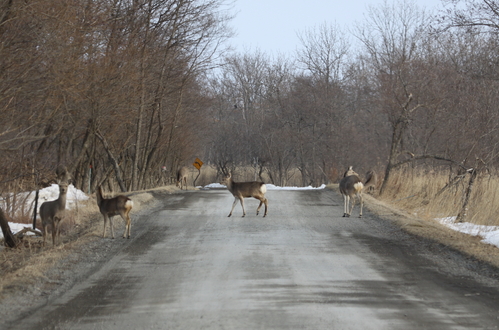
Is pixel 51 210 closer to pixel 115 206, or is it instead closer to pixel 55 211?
pixel 55 211

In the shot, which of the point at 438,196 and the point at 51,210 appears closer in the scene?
the point at 51,210

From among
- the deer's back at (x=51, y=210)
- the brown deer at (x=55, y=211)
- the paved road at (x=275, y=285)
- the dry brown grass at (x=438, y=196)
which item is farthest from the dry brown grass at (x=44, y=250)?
the dry brown grass at (x=438, y=196)

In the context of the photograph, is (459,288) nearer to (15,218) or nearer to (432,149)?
(15,218)

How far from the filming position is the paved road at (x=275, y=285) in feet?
20.5

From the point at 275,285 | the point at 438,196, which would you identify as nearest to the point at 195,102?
the point at 438,196

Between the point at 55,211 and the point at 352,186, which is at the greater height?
the point at 352,186

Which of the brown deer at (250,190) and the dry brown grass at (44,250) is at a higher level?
the brown deer at (250,190)

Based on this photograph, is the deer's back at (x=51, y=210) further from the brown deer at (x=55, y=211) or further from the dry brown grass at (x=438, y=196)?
the dry brown grass at (x=438, y=196)

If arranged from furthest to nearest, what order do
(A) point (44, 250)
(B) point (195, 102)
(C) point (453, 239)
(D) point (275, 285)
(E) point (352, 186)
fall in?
(B) point (195, 102)
(E) point (352, 186)
(C) point (453, 239)
(A) point (44, 250)
(D) point (275, 285)

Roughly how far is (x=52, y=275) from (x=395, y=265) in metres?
5.25

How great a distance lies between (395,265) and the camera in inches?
372

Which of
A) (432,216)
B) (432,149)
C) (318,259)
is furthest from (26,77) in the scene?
(432,149)

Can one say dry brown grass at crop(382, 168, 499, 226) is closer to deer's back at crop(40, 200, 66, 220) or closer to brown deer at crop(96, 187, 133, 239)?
brown deer at crop(96, 187, 133, 239)

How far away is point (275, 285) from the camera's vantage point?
791 cm
